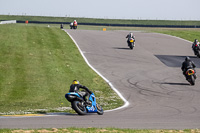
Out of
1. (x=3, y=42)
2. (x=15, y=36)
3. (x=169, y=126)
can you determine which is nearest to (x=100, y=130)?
(x=169, y=126)

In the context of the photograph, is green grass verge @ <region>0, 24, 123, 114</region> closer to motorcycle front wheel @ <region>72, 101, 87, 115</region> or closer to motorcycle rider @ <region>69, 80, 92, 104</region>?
motorcycle rider @ <region>69, 80, 92, 104</region>

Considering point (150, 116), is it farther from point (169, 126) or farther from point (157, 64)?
point (157, 64)

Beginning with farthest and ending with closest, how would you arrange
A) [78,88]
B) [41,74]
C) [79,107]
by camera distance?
1. [41,74]
2. [78,88]
3. [79,107]

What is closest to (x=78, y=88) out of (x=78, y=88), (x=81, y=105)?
(x=78, y=88)

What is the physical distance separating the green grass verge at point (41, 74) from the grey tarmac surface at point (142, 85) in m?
1.17

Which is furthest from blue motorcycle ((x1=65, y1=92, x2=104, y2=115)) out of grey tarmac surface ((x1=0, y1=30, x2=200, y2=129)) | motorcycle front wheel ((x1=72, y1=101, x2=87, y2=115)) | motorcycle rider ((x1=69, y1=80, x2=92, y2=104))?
grey tarmac surface ((x1=0, y1=30, x2=200, y2=129))

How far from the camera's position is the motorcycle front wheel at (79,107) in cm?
1377

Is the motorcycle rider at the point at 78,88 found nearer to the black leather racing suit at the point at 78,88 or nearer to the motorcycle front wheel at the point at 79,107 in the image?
the black leather racing suit at the point at 78,88

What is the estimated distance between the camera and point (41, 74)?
974 inches

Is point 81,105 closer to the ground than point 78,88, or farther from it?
closer to the ground

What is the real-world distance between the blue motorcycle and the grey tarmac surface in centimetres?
23

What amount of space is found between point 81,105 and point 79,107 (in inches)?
3.9

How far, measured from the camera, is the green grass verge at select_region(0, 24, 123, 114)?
18.4 m

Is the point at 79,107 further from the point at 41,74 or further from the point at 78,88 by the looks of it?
the point at 41,74
